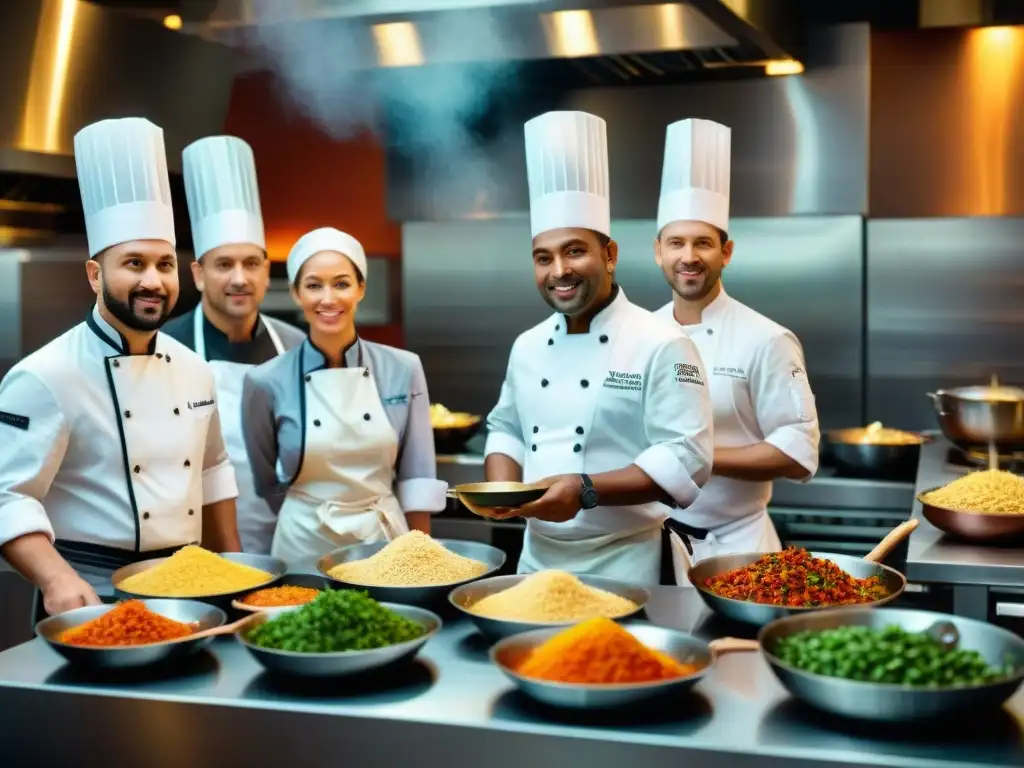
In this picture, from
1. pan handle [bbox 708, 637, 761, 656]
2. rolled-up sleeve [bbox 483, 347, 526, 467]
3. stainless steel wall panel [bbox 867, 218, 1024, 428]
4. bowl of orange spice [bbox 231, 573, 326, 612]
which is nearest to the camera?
pan handle [bbox 708, 637, 761, 656]

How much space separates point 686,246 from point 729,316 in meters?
0.25

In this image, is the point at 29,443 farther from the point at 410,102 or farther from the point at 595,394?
the point at 410,102

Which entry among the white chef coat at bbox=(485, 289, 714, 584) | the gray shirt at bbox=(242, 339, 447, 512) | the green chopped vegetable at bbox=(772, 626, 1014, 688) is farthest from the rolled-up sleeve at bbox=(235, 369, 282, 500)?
the green chopped vegetable at bbox=(772, 626, 1014, 688)

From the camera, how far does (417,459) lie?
3359mm

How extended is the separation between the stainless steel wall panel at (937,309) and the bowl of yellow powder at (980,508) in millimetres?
1843

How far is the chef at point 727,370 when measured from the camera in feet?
10.7

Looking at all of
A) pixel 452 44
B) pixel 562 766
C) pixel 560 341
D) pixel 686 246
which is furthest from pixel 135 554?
pixel 452 44

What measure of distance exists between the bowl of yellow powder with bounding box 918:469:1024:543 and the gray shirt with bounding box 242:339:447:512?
1.32 meters

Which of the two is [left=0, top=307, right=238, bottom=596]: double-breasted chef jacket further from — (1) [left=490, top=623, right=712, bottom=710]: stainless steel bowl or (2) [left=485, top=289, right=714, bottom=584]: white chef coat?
(1) [left=490, top=623, right=712, bottom=710]: stainless steel bowl

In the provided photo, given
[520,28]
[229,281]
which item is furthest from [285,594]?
[520,28]

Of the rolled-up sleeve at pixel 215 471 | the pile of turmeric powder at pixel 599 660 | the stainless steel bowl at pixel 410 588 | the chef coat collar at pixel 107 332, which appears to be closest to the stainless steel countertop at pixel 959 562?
the stainless steel bowl at pixel 410 588

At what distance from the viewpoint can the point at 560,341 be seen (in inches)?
116

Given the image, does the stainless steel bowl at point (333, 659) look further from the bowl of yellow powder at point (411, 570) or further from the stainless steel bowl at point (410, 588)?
the bowl of yellow powder at point (411, 570)

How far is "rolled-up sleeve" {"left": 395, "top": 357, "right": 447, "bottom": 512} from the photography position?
10.9 ft
